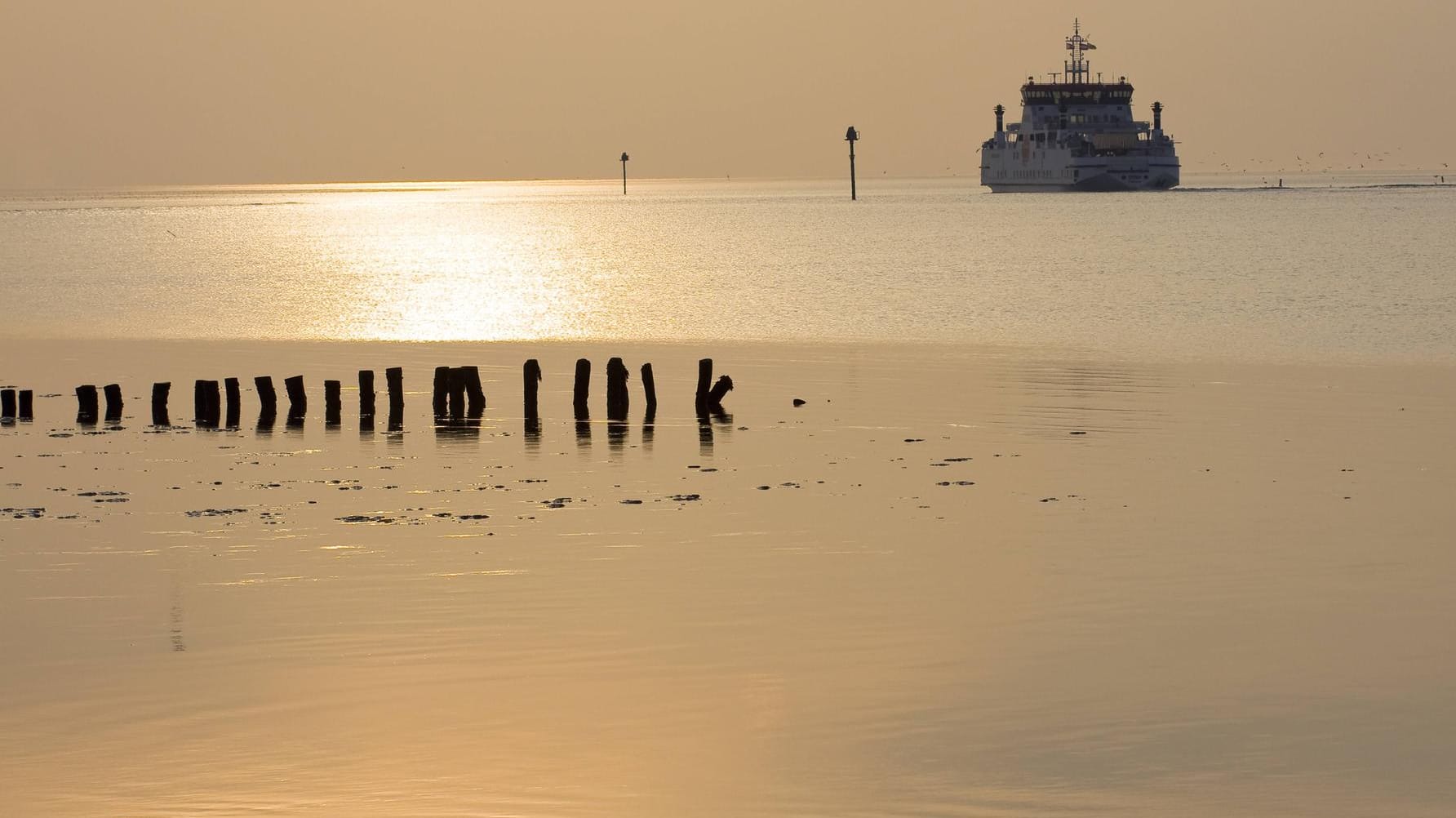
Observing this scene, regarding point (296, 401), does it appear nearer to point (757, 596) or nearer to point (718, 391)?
point (718, 391)

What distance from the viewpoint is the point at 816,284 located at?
63.0 meters

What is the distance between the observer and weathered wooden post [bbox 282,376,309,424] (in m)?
23.8

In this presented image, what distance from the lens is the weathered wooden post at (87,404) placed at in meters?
23.6

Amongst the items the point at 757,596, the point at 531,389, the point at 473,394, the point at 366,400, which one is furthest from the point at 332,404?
the point at 757,596

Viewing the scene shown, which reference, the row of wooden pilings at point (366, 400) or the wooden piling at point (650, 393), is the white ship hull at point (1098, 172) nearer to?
the wooden piling at point (650, 393)

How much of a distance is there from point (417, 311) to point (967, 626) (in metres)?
41.0

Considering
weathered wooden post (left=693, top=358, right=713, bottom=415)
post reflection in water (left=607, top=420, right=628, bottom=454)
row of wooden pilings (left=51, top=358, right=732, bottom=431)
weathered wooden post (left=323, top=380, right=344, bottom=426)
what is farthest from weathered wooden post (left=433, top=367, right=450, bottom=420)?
weathered wooden post (left=693, top=358, right=713, bottom=415)

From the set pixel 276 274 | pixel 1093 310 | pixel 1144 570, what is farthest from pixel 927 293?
pixel 1144 570

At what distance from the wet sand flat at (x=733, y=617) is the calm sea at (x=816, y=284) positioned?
17156 millimetres

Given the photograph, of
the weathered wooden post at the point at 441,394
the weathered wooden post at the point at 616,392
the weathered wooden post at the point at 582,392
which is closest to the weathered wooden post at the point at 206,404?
the weathered wooden post at the point at 441,394

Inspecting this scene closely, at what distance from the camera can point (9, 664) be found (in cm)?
1178

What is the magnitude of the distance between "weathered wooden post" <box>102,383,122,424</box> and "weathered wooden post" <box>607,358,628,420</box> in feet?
18.9

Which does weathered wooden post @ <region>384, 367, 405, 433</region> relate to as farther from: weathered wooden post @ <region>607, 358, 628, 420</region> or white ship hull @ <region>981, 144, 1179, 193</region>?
white ship hull @ <region>981, 144, 1179, 193</region>

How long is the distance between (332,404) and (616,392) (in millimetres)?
3361
